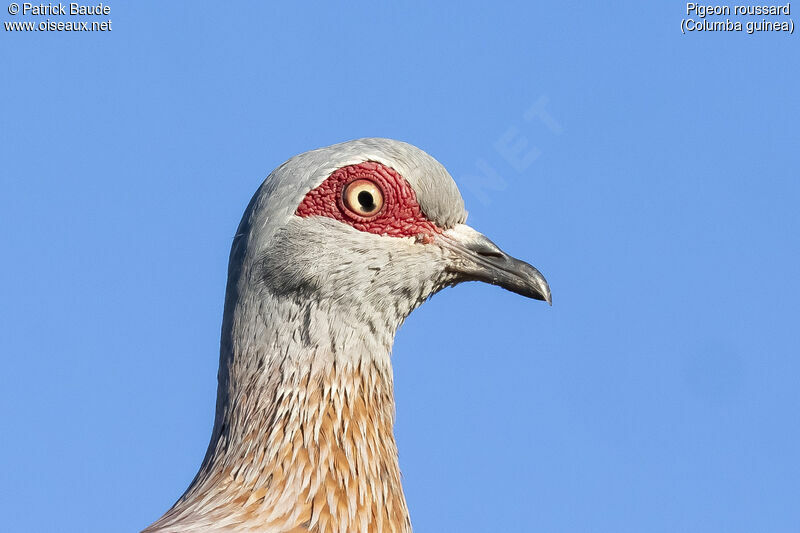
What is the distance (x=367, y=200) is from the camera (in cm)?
750

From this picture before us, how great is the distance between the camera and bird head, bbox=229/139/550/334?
733 centimetres

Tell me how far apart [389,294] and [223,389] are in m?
1.13

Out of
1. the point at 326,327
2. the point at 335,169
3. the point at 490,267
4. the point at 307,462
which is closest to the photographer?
the point at 307,462

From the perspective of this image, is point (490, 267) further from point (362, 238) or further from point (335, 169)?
point (335, 169)

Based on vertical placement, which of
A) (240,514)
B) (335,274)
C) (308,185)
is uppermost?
(308,185)

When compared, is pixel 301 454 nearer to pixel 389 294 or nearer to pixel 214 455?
pixel 214 455

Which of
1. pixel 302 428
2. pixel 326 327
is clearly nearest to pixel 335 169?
pixel 326 327

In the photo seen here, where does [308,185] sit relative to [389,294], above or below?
above

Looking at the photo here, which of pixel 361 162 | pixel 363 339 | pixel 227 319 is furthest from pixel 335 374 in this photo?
pixel 361 162

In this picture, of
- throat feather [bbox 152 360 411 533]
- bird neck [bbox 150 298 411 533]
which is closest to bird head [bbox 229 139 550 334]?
bird neck [bbox 150 298 411 533]

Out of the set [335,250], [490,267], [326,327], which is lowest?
[326,327]

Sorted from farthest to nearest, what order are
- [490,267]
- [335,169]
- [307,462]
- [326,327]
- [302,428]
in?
[490,267] → [335,169] → [326,327] → [302,428] → [307,462]

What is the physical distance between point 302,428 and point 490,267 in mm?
1542

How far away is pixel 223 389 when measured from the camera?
7551mm
